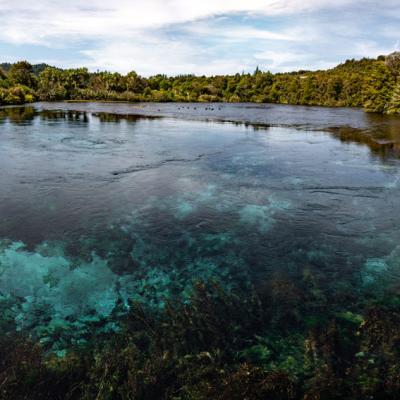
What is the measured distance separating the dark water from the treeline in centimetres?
5504

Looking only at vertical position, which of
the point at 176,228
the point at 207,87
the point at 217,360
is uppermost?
the point at 207,87

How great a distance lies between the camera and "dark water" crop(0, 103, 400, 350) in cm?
903

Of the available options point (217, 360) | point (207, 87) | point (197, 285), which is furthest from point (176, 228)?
point (207, 87)

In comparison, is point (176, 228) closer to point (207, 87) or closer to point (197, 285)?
point (197, 285)

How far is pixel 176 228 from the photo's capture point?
1243 centimetres

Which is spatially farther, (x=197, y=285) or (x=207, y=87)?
(x=207, y=87)

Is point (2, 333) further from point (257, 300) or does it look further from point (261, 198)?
point (261, 198)

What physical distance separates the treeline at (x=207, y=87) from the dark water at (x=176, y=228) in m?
55.0

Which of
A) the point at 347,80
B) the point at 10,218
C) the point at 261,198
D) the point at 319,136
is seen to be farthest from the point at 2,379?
the point at 347,80

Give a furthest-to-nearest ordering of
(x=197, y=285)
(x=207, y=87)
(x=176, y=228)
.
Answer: (x=207, y=87) → (x=176, y=228) → (x=197, y=285)

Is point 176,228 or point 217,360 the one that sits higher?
point 176,228

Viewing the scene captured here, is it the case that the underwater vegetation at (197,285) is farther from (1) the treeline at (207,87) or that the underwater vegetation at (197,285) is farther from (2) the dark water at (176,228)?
(1) the treeline at (207,87)

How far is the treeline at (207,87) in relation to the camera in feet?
238

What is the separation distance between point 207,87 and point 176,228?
374 ft
